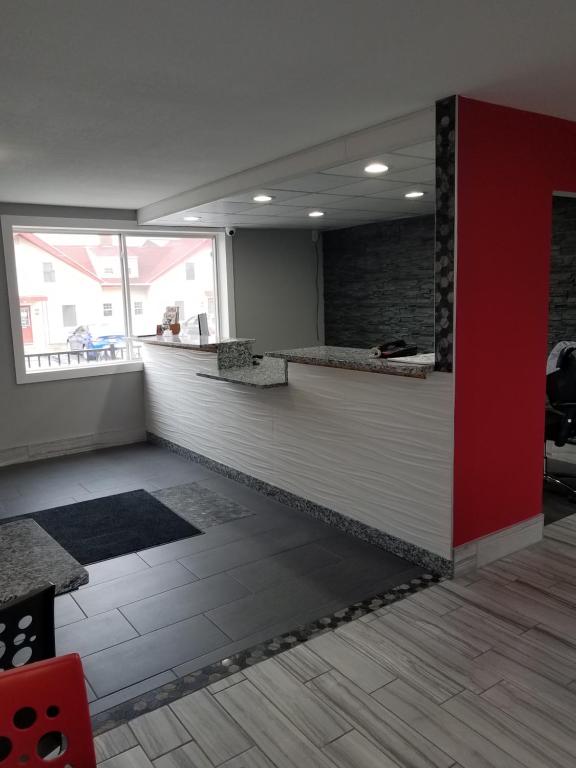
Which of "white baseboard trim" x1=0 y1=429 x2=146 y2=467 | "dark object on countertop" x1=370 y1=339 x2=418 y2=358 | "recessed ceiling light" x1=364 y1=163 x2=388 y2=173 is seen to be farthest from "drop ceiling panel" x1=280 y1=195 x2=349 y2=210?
"white baseboard trim" x1=0 y1=429 x2=146 y2=467

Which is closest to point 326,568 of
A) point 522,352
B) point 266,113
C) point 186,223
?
point 522,352

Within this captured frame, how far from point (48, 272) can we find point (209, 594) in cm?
381

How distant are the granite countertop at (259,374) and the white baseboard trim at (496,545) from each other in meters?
1.50

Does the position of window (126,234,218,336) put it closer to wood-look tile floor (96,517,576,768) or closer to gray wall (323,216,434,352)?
gray wall (323,216,434,352)

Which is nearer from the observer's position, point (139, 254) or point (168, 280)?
point (139, 254)

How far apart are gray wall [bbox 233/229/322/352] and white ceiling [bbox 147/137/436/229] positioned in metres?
0.28

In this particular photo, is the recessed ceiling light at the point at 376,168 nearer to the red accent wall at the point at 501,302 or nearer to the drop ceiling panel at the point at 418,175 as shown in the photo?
the drop ceiling panel at the point at 418,175

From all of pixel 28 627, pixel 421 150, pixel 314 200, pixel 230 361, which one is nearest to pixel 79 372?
pixel 230 361

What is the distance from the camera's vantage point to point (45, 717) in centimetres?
96

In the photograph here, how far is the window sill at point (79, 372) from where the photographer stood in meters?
5.47

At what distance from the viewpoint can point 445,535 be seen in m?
3.02

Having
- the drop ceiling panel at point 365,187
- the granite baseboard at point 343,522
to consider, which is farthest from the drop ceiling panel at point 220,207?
the granite baseboard at point 343,522

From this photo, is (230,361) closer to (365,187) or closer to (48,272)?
(365,187)

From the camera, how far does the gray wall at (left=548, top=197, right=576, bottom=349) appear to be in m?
4.70
